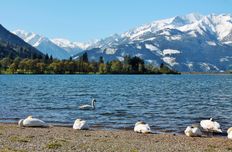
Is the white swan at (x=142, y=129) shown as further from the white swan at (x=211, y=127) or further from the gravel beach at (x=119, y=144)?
the white swan at (x=211, y=127)

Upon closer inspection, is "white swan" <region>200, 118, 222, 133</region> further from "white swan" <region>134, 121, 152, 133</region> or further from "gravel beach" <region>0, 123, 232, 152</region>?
"white swan" <region>134, 121, 152, 133</region>

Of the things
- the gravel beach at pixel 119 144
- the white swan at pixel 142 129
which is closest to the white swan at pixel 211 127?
the gravel beach at pixel 119 144

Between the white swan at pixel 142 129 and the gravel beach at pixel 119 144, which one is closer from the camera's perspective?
the gravel beach at pixel 119 144

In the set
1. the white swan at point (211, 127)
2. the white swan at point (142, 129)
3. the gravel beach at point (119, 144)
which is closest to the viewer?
the gravel beach at point (119, 144)

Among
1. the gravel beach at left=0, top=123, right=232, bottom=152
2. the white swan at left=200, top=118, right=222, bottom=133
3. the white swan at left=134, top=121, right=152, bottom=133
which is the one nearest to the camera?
the gravel beach at left=0, top=123, right=232, bottom=152

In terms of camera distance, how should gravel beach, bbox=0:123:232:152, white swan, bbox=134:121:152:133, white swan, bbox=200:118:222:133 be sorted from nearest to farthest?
gravel beach, bbox=0:123:232:152
white swan, bbox=134:121:152:133
white swan, bbox=200:118:222:133

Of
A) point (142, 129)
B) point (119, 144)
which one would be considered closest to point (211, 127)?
point (142, 129)

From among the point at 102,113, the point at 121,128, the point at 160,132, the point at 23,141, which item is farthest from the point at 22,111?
the point at 23,141

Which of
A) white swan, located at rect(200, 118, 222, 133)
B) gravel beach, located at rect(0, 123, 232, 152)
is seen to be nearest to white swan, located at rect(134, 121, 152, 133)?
gravel beach, located at rect(0, 123, 232, 152)

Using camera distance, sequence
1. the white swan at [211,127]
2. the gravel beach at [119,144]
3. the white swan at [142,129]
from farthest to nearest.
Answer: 1. the white swan at [211,127]
2. the white swan at [142,129]
3. the gravel beach at [119,144]

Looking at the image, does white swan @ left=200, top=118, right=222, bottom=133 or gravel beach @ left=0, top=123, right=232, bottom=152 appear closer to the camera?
gravel beach @ left=0, top=123, right=232, bottom=152

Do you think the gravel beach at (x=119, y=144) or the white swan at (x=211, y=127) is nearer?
the gravel beach at (x=119, y=144)

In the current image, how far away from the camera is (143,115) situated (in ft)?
177

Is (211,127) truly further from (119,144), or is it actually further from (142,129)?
(119,144)
